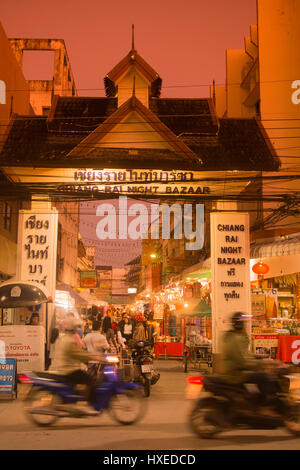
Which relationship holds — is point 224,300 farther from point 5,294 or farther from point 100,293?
point 100,293

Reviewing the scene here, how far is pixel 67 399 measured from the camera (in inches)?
330

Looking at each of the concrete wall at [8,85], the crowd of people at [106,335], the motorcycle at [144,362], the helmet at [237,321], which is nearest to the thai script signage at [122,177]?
the concrete wall at [8,85]

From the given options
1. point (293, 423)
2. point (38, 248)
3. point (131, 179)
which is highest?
point (131, 179)

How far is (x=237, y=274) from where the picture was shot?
638 inches

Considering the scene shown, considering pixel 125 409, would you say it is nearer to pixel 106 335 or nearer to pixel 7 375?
pixel 7 375

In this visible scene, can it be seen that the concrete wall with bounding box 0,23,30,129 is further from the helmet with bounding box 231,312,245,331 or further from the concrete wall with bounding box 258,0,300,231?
the helmet with bounding box 231,312,245,331

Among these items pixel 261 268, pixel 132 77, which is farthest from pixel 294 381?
pixel 132 77

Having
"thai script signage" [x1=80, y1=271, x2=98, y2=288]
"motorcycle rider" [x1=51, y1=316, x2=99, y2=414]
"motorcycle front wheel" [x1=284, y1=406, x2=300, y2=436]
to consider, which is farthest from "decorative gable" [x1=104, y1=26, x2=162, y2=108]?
"thai script signage" [x1=80, y1=271, x2=98, y2=288]

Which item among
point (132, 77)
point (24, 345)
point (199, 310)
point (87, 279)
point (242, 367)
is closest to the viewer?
point (242, 367)

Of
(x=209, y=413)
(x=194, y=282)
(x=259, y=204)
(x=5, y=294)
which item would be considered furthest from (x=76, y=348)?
(x=259, y=204)

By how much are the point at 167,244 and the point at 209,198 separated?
1477 inches

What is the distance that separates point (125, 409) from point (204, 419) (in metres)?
1.63

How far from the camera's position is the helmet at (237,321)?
8133 millimetres

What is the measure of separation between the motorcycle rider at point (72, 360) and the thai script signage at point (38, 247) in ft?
24.7
